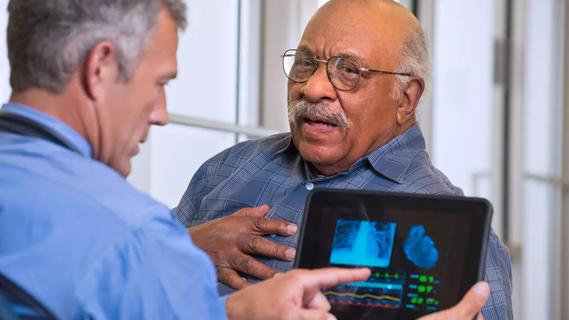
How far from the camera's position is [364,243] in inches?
63.2

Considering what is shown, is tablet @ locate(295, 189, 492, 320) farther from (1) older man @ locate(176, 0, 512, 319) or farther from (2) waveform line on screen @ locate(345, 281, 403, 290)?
(1) older man @ locate(176, 0, 512, 319)

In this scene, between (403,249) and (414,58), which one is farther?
(414,58)

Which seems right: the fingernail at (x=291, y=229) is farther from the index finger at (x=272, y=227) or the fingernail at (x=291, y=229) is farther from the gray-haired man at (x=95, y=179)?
the gray-haired man at (x=95, y=179)

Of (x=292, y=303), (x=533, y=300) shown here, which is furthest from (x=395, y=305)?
(x=533, y=300)

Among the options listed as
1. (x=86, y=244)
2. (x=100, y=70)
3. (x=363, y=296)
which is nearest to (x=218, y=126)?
(x=363, y=296)

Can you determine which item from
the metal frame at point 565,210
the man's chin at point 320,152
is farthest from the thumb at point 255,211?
the metal frame at point 565,210

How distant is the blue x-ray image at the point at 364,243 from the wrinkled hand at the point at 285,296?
6.2 inches

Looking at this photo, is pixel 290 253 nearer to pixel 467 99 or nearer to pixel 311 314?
pixel 311 314

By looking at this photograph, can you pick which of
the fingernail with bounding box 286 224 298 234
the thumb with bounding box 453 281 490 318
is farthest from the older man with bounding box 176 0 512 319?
the thumb with bounding box 453 281 490 318

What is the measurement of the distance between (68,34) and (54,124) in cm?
11

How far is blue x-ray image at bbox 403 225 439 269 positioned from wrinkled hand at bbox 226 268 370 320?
0.56 feet

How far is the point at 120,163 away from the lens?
1368 millimetres

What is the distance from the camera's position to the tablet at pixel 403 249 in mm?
1579

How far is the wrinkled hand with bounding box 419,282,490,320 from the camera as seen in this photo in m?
1.52
